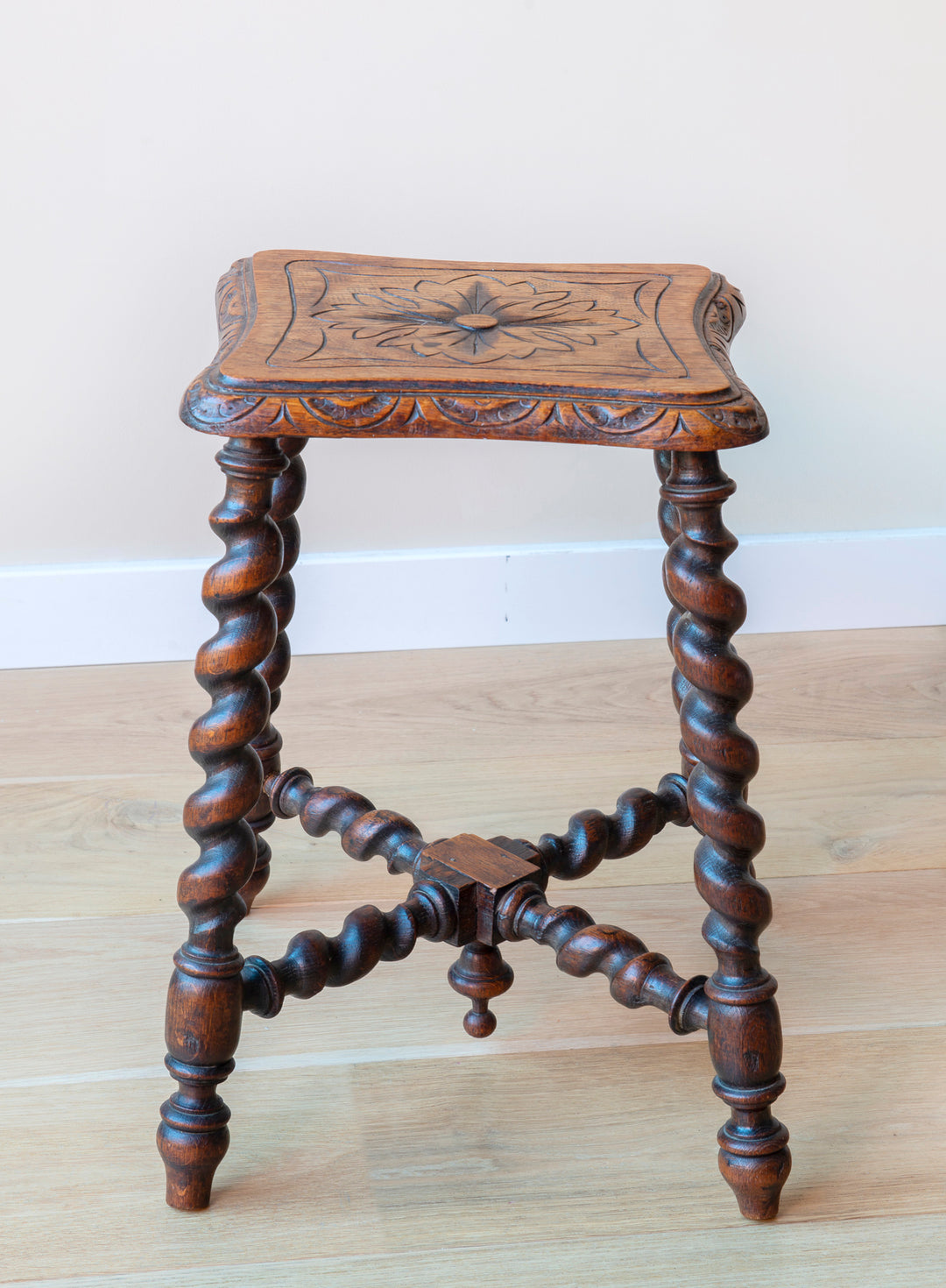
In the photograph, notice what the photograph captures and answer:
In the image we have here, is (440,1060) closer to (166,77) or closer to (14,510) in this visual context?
(14,510)

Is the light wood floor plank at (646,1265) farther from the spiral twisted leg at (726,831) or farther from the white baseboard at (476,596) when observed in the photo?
the white baseboard at (476,596)

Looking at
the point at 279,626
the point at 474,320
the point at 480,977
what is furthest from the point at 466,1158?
the point at 474,320

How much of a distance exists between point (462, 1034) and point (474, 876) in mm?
145

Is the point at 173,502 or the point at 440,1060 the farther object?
the point at 173,502

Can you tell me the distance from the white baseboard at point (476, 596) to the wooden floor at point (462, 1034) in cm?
7

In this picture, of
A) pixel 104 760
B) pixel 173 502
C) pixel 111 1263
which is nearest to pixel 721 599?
pixel 111 1263

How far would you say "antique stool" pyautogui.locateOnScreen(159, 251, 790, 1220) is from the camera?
0.65 m

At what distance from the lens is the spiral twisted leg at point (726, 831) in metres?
0.68

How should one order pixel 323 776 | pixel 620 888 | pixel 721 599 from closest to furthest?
pixel 721 599 → pixel 620 888 → pixel 323 776

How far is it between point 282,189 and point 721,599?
Answer: 803mm

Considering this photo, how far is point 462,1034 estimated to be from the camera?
90cm

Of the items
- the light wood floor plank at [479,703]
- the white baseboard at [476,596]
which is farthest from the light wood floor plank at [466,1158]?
the white baseboard at [476,596]

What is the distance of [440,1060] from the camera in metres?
0.88

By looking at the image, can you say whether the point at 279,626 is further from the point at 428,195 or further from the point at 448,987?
the point at 428,195
